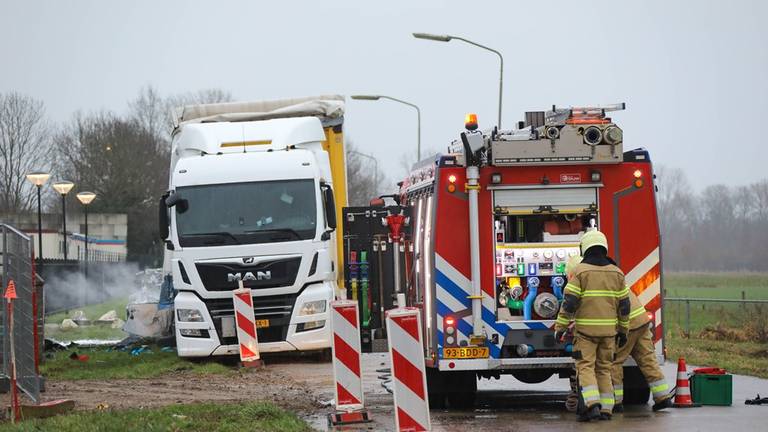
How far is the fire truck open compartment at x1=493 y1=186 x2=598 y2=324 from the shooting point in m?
13.5

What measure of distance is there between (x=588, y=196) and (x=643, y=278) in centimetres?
102

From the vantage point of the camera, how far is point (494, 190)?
1353 cm

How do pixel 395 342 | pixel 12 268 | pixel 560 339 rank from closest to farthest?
pixel 395 342
pixel 560 339
pixel 12 268

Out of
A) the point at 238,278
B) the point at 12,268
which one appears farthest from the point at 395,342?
the point at 238,278

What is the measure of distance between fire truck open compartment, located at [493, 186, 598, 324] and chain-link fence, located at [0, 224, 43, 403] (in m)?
4.92

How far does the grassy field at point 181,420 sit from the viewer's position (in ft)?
37.3

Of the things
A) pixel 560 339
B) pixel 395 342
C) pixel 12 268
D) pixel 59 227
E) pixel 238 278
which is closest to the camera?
pixel 395 342

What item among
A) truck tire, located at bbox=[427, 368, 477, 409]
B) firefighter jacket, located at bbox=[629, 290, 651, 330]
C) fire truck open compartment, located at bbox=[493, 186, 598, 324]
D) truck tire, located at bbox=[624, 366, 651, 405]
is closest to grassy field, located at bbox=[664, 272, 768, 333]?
truck tire, located at bbox=[624, 366, 651, 405]

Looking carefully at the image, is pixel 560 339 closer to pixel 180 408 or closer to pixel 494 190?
pixel 494 190

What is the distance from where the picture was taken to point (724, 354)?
77.2ft

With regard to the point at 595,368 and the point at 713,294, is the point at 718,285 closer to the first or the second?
the point at 713,294

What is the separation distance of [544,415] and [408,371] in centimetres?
296

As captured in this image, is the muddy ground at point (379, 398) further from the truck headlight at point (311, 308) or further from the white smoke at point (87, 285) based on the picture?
the white smoke at point (87, 285)

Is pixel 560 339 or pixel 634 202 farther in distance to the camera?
pixel 634 202
